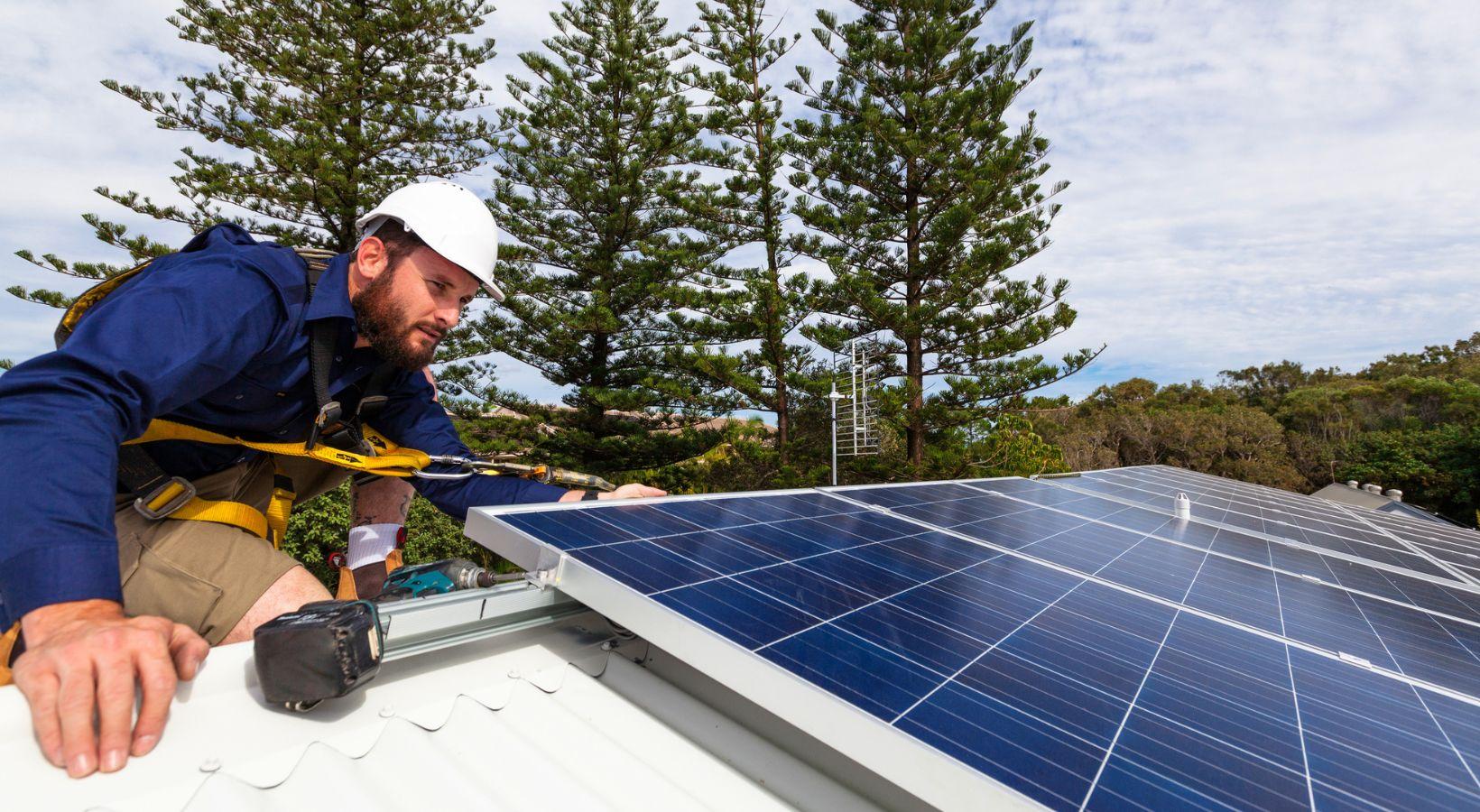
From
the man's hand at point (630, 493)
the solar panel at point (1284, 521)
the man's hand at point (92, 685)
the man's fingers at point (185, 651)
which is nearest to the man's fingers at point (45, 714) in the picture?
the man's hand at point (92, 685)

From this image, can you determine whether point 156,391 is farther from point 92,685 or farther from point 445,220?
point 445,220

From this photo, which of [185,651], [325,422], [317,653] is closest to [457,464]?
[325,422]

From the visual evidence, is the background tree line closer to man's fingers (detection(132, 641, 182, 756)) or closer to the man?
the man

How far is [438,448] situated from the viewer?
2.99m

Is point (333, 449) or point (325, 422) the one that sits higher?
point (325, 422)

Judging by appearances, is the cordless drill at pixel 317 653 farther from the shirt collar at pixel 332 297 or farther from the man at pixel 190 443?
the shirt collar at pixel 332 297

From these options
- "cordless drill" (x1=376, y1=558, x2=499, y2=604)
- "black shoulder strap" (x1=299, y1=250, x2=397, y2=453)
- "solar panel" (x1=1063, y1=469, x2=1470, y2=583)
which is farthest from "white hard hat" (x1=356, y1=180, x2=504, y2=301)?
"solar panel" (x1=1063, y1=469, x2=1470, y2=583)

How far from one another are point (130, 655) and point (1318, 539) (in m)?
6.26

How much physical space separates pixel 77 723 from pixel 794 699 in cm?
107

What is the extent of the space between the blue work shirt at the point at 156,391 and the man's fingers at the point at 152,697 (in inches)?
10.6

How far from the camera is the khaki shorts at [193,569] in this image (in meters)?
1.86

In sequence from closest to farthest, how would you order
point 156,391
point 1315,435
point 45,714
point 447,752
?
point 45,714, point 447,752, point 156,391, point 1315,435

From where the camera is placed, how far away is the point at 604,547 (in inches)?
69.2

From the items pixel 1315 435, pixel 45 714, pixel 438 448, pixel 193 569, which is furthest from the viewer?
pixel 1315 435
